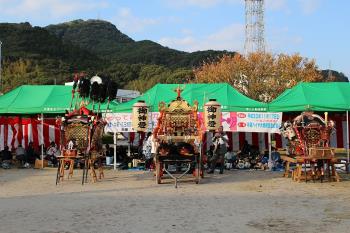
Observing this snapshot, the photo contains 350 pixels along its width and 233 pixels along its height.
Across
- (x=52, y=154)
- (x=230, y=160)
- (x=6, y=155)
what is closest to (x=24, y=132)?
(x=6, y=155)

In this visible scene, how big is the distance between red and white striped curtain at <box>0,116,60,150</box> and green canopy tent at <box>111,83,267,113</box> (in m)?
4.68

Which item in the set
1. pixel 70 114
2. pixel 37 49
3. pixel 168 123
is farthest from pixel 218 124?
pixel 37 49

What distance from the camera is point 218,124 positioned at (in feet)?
47.0

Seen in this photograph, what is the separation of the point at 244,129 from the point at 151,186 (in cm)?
583

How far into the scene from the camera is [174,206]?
8875 mm

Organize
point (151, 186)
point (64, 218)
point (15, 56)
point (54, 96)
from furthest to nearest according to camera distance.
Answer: point (15, 56), point (54, 96), point (151, 186), point (64, 218)

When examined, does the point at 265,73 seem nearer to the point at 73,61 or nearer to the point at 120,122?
the point at 120,122

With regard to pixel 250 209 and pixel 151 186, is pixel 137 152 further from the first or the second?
pixel 250 209

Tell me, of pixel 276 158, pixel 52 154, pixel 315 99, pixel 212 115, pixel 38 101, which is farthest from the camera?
pixel 52 154

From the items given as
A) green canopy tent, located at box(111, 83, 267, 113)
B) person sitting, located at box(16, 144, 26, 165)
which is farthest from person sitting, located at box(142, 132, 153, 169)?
person sitting, located at box(16, 144, 26, 165)

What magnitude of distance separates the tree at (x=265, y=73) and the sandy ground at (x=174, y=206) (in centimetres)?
2324

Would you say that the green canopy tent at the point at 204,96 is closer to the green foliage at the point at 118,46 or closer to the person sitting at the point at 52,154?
the person sitting at the point at 52,154

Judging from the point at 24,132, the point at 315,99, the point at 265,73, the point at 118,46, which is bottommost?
the point at 24,132

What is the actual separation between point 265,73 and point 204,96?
2170cm
